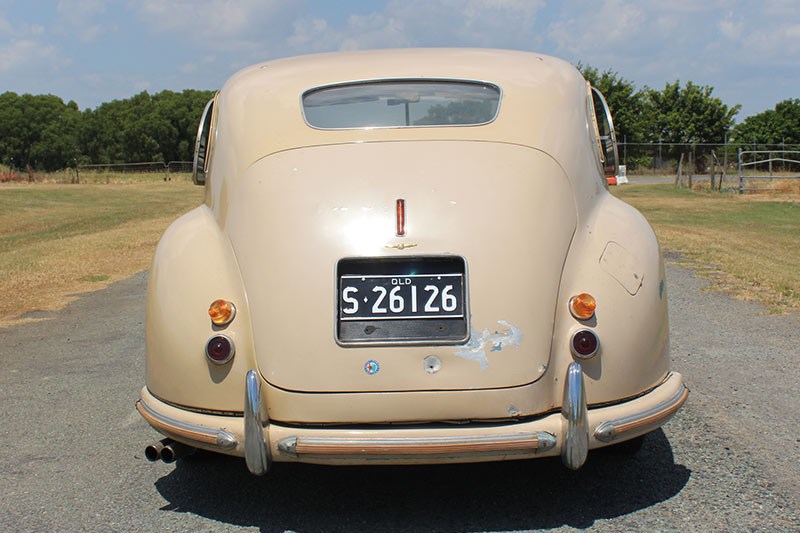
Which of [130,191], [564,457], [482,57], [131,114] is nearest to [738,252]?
[482,57]

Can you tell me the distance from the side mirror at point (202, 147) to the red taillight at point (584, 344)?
2340mm

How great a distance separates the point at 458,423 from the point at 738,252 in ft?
37.8

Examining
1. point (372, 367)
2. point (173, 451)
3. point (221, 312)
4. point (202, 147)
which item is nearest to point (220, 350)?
point (221, 312)

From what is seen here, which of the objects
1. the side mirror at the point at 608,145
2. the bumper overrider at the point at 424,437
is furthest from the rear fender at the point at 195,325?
the side mirror at the point at 608,145

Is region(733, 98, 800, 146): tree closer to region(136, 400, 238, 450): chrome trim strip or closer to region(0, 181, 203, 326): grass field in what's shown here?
region(0, 181, 203, 326): grass field

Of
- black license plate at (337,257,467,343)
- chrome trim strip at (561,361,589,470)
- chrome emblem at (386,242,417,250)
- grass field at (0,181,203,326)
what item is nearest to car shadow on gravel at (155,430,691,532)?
chrome trim strip at (561,361,589,470)

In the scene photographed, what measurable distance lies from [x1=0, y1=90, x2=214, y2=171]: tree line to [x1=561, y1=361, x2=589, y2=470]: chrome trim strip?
301ft

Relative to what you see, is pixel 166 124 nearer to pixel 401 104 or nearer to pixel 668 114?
pixel 668 114

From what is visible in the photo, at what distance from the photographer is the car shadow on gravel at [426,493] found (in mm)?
3592

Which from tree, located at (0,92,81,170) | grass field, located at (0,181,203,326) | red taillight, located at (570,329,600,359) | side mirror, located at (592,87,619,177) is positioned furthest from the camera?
tree, located at (0,92,81,170)

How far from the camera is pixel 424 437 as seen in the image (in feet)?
10.7

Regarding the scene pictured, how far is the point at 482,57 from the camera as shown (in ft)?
14.3

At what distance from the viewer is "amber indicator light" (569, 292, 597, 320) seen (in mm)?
3500

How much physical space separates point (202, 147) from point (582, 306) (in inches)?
96.4
